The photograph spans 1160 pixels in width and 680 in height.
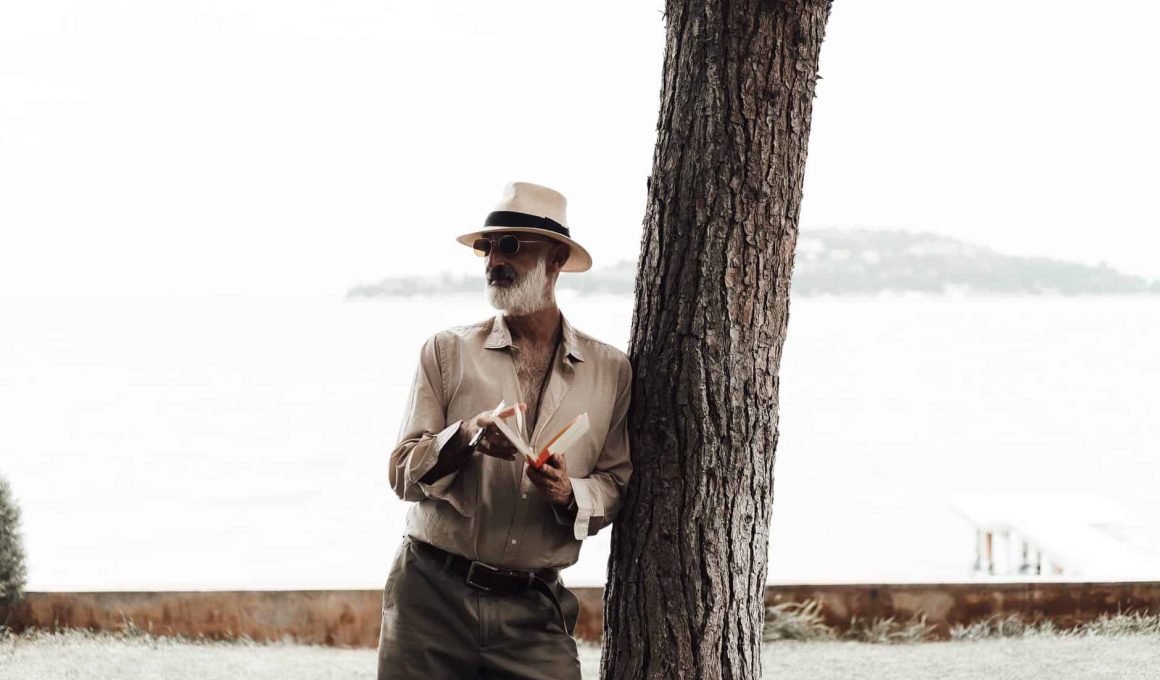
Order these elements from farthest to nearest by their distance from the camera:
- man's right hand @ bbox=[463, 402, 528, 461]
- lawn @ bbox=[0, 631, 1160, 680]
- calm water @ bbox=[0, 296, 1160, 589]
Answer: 1. calm water @ bbox=[0, 296, 1160, 589]
2. lawn @ bbox=[0, 631, 1160, 680]
3. man's right hand @ bbox=[463, 402, 528, 461]

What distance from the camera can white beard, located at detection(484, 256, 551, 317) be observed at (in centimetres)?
254

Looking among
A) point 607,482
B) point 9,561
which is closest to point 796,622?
point 607,482

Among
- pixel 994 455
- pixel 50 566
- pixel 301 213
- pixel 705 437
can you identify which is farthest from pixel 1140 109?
pixel 705 437

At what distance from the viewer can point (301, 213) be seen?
6712 centimetres

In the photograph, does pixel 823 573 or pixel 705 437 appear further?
pixel 823 573

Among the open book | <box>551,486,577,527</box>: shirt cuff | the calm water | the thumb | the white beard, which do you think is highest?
the white beard

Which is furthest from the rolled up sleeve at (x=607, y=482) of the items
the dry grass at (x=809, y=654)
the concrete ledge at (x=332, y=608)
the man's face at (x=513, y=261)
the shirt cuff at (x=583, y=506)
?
the concrete ledge at (x=332, y=608)

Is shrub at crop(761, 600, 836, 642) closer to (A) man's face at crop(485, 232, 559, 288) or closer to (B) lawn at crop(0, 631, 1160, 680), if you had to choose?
(B) lawn at crop(0, 631, 1160, 680)

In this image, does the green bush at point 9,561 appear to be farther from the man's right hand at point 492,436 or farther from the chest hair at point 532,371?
the man's right hand at point 492,436

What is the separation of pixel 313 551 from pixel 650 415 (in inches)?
628

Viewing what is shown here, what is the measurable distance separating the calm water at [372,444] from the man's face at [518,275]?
2441 mm

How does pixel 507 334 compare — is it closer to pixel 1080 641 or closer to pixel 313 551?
pixel 1080 641

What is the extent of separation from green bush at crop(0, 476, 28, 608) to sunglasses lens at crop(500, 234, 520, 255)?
3279mm

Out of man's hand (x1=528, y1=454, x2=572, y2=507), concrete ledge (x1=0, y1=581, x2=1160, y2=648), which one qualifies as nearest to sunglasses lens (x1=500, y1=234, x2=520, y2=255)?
man's hand (x1=528, y1=454, x2=572, y2=507)
